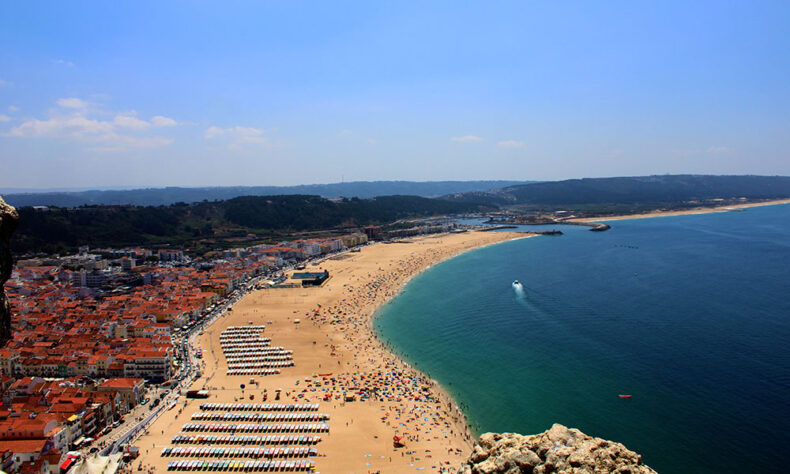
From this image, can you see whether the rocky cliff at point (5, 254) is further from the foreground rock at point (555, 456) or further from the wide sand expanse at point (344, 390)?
the wide sand expanse at point (344, 390)

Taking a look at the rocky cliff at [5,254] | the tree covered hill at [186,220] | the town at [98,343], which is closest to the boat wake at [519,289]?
the town at [98,343]

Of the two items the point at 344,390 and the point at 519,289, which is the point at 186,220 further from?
the point at 344,390

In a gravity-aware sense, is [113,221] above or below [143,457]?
above

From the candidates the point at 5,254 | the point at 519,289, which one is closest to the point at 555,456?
the point at 5,254

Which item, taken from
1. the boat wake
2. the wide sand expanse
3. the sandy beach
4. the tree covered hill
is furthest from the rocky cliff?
the sandy beach

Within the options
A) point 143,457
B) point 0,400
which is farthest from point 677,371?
point 0,400

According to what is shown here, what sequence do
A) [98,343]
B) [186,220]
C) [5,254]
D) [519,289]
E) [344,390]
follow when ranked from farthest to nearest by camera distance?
[186,220]
[519,289]
[98,343]
[344,390]
[5,254]

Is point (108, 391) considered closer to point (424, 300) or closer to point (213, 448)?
point (213, 448)
